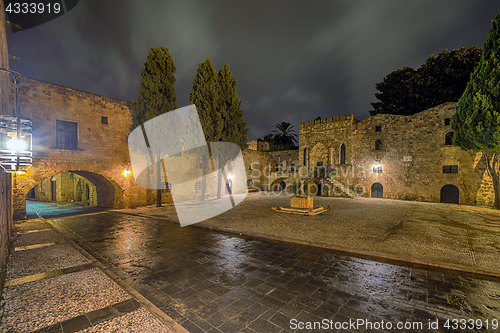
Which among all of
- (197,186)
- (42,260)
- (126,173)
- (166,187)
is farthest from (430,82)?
(42,260)

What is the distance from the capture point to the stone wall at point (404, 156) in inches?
651

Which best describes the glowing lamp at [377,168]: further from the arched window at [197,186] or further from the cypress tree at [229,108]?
the arched window at [197,186]

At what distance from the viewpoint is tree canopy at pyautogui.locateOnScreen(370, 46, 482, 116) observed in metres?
20.3

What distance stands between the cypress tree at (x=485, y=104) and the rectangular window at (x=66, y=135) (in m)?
22.3

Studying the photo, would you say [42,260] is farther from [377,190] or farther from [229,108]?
[377,190]

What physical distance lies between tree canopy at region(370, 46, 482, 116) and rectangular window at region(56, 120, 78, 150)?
98.8ft

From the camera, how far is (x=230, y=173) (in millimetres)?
23891

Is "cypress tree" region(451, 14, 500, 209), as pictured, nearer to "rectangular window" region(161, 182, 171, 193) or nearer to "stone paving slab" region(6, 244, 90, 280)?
"stone paving slab" region(6, 244, 90, 280)

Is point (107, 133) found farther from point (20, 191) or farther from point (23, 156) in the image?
point (23, 156)

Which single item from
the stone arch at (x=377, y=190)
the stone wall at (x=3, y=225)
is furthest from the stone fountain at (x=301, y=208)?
the stone arch at (x=377, y=190)

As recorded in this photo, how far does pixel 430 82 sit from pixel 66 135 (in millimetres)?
31069

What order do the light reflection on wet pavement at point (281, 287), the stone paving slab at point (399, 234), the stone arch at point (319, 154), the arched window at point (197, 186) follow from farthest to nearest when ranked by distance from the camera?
the stone arch at point (319, 154), the arched window at point (197, 186), the stone paving slab at point (399, 234), the light reflection on wet pavement at point (281, 287)

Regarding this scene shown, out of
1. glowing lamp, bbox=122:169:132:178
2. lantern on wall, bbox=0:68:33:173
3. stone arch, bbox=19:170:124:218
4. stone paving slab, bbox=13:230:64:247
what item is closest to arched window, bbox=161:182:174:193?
glowing lamp, bbox=122:169:132:178

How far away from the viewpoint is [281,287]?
402cm
